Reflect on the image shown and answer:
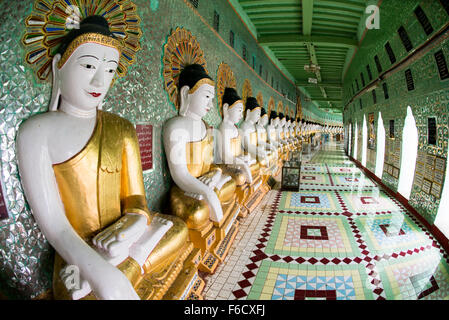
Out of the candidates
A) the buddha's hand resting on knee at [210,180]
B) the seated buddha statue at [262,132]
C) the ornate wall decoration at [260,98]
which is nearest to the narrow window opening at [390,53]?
the seated buddha statue at [262,132]

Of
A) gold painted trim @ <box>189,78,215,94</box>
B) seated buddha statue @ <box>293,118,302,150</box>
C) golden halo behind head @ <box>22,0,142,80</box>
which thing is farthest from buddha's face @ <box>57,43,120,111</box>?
seated buddha statue @ <box>293,118,302,150</box>

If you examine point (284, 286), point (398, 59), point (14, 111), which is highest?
point (398, 59)

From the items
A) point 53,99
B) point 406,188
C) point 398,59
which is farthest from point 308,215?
point 53,99

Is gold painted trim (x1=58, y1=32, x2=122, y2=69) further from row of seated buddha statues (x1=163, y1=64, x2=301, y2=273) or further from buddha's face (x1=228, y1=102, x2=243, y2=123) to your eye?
buddha's face (x1=228, y1=102, x2=243, y2=123)

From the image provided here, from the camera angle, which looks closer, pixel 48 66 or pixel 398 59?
pixel 48 66

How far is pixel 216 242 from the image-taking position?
8.82ft

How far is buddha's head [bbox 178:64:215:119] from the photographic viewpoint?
2.60m

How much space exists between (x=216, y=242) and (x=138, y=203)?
1.27 m

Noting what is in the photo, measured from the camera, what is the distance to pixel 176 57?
2.71 m

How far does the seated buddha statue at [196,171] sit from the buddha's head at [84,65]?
1.07 meters

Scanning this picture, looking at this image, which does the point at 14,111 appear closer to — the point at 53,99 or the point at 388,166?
the point at 53,99

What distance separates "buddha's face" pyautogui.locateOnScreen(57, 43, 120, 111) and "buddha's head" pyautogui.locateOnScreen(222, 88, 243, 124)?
2618 mm

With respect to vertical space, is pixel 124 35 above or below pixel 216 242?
above

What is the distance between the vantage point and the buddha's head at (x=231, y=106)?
156 inches
